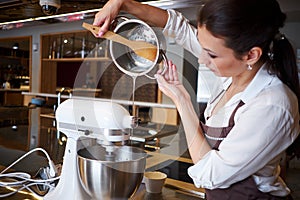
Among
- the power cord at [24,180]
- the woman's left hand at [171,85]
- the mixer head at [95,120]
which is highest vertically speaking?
the woman's left hand at [171,85]

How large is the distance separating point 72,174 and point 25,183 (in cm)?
27

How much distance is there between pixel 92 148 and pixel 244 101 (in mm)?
440

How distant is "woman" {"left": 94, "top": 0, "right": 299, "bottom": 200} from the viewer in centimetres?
59

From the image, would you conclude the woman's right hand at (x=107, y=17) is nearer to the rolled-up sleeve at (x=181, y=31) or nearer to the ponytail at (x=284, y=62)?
the rolled-up sleeve at (x=181, y=31)

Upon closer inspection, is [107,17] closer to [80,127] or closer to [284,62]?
[80,127]

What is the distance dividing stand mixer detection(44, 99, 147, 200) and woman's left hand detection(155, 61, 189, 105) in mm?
118

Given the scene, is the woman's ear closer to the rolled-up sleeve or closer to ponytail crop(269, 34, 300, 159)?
ponytail crop(269, 34, 300, 159)

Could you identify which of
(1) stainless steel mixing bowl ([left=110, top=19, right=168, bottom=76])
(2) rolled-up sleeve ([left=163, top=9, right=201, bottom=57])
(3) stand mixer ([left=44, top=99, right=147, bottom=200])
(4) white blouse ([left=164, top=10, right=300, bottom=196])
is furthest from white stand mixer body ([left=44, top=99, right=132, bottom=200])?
(2) rolled-up sleeve ([left=163, top=9, right=201, bottom=57])

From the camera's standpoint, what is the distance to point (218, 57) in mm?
664

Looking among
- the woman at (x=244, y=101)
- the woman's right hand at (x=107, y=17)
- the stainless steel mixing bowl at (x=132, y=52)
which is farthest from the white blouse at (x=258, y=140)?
the woman's right hand at (x=107, y=17)

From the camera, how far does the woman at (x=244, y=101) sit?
590 millimetres

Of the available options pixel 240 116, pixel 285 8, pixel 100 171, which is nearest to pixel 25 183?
pixel 100 171

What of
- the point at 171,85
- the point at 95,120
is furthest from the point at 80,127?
the point at 171,85

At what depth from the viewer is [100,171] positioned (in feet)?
2.20
